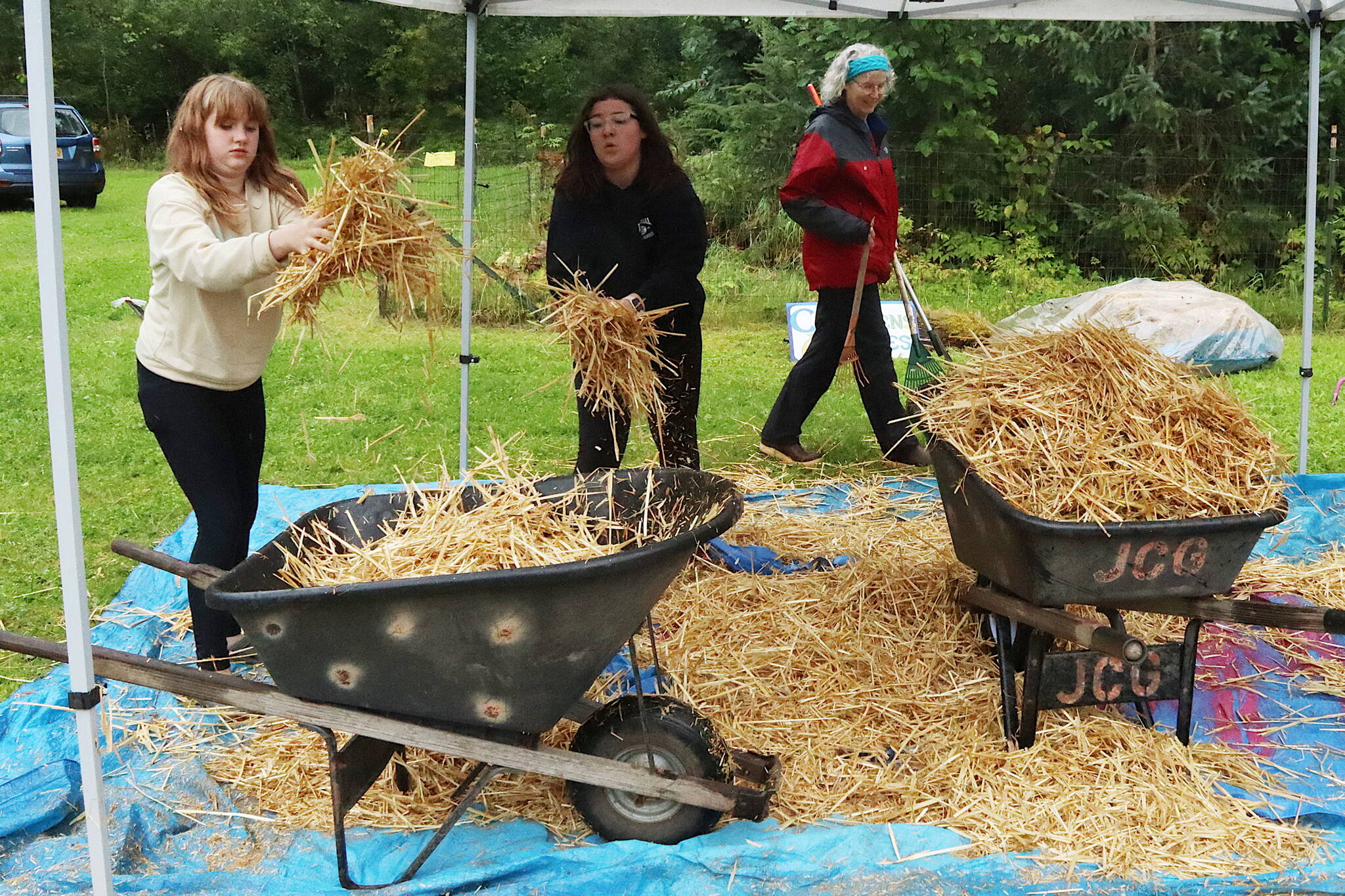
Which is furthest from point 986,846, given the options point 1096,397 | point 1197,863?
point 1096,397

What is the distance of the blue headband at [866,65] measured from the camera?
520 centimetres

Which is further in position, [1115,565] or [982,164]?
[982,164]

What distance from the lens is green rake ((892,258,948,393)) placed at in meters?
4.16

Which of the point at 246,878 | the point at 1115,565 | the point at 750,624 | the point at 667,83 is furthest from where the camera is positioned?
the point at 667,83

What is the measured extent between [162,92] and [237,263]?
587 inches

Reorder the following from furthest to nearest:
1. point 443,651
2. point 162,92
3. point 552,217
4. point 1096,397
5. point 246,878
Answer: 1. point 162,92
2. point 552,217
3. point 1096,397
4. point 246,878
5. point 443,651

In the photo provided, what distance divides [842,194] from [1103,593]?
297 cm

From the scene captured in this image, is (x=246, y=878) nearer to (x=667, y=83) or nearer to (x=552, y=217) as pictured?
(x=552, y=217)

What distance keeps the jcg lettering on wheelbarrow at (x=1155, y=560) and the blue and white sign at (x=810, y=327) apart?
203 inches

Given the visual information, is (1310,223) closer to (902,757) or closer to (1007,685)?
(1007,685)

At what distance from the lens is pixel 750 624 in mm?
3852

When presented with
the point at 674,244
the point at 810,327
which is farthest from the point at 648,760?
the point at 810,327

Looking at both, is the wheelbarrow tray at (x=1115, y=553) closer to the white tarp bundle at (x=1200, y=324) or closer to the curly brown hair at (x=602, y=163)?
the curly brown hair at (x=602, y=163)

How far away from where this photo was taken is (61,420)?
2.23m
